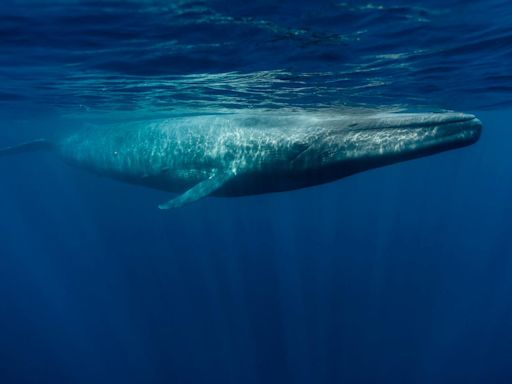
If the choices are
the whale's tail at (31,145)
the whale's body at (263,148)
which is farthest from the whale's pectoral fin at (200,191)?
the whale's tail at (31,145)

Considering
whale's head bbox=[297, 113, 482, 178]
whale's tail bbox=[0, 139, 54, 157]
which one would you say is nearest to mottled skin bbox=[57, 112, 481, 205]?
whale's head bbox=[297, 113, 482, 178]

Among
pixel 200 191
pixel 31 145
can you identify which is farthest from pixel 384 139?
pixel 31 145

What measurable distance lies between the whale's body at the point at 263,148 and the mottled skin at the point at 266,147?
0.02 metres

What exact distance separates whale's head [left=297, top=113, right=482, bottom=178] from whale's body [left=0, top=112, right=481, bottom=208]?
1 centimetres

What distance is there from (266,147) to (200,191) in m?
1.73

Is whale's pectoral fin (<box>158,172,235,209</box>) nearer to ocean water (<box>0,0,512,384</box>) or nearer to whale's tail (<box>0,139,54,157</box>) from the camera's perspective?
ocean water (<box>0,0,512,384</box>)

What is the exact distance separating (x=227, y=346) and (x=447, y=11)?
1583cm

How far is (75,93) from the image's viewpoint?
18.7m

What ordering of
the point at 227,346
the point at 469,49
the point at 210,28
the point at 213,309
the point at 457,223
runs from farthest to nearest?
Result: the point at 457,223, the point at 213,309, the point at 227,346, the point at 469,49, the point at 210,28

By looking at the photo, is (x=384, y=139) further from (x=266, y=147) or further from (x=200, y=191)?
(x=200, y=191)

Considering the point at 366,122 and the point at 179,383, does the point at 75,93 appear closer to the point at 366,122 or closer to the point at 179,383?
the point at 179,383

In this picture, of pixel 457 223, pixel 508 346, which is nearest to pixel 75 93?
pixel 508 346

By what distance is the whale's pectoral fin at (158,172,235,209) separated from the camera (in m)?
8.32

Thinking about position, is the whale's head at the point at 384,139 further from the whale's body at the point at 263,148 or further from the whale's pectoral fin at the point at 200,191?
the whale's pectoral fin at the point at 200,191
